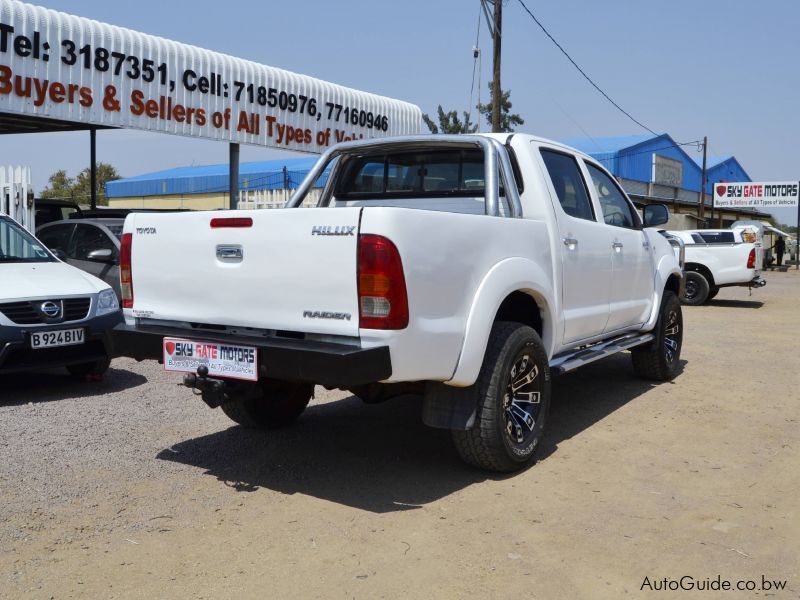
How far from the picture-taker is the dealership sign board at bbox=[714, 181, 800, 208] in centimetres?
4238

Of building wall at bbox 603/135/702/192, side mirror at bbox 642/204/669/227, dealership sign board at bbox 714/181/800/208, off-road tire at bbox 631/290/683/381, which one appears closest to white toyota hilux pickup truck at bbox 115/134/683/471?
side mirror at bbox 642/204/669/227

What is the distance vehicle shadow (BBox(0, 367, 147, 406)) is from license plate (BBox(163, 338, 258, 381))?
2.80m

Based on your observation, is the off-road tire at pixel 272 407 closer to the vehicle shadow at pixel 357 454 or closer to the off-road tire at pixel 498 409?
the vehicle shadow at pixel 357 454

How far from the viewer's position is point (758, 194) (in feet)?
145

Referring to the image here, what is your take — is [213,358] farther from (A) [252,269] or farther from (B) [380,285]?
(B) [380,285]

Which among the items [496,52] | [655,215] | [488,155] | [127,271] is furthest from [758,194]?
[127,271]

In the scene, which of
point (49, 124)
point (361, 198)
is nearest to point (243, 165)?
point (49, 124)

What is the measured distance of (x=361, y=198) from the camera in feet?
18.6

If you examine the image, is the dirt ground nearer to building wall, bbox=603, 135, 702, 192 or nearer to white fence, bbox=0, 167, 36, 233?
white fence, bbox=0, 167, 36, 233

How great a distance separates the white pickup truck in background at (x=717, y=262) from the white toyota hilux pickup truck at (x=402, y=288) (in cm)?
1178

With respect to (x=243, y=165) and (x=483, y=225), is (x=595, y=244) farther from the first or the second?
(x=243, y=165)

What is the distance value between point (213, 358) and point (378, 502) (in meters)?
1.13

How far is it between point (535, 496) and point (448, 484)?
1.62 feet

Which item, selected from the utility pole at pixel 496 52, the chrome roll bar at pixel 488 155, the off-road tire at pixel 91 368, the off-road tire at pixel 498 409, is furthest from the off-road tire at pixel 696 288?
the off-road tire at pixel 498 409
